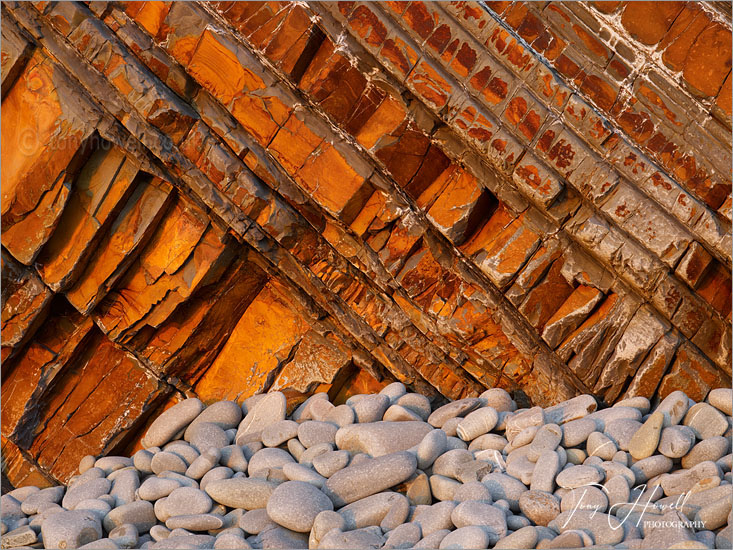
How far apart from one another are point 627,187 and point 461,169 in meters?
1.06

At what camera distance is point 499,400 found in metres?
4.66

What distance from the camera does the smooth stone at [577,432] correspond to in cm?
388

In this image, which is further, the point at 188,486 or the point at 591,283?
the point at 591,283

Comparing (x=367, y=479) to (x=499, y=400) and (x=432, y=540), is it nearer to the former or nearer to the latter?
(x=432, y=540)

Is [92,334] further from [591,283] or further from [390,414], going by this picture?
[591,283]

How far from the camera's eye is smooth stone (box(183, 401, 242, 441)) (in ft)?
16.1

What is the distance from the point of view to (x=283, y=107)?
4.77 meters

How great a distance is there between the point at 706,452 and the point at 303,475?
214 centimetres

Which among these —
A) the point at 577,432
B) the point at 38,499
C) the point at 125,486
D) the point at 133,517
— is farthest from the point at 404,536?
the point at 38,499

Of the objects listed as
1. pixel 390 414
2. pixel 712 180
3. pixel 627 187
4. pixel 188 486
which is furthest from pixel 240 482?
pixel 712 180

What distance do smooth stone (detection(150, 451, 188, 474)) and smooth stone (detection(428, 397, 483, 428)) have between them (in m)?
1.60

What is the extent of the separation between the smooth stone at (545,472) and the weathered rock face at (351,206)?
3.65 feet

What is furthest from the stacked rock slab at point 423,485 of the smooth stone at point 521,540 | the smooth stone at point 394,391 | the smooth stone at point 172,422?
the smooth stone at point 172,422

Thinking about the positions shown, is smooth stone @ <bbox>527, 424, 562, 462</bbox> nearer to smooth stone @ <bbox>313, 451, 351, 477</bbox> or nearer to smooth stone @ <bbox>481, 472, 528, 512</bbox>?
smooth stone @ <bbox>481, 472, 528, 512</bbox>
